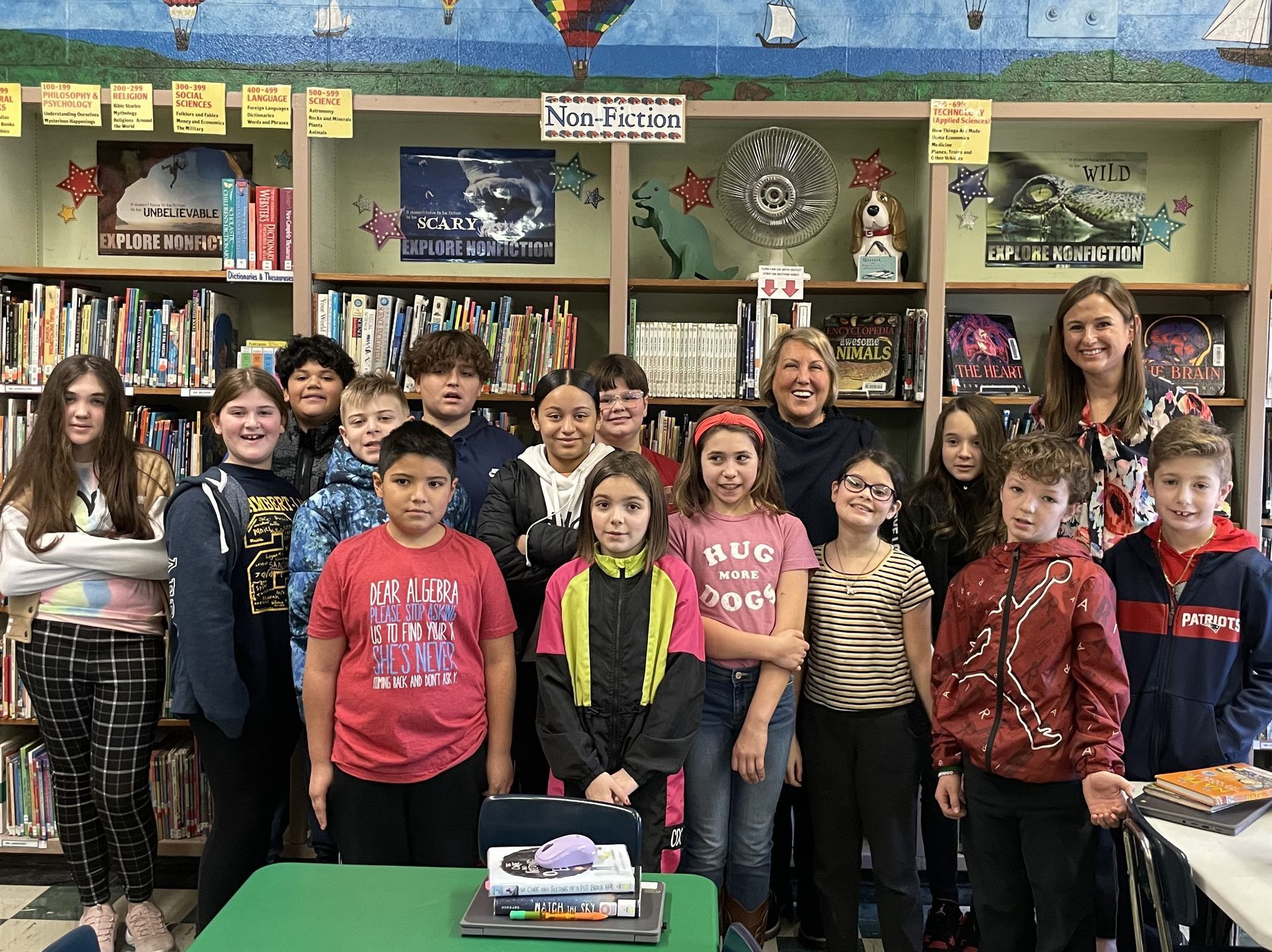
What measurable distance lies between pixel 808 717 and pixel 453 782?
0.82 meters

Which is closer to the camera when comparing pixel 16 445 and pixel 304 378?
pixel 304 378

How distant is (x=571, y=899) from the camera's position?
133 cm

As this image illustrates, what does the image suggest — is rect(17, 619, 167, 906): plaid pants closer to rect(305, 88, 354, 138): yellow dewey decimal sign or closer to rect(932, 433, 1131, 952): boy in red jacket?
rect(305, 88, 354, 138): yellow dewey decimal sign

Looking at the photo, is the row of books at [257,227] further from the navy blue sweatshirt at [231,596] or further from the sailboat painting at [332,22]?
the navy blue sweatshirt at [231,596]

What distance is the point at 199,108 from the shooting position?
305 centimetres

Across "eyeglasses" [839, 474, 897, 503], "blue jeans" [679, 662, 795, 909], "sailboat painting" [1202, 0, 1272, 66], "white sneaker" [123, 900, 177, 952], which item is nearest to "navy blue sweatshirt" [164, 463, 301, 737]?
"white sneaker" [123, 900, 177, 952]

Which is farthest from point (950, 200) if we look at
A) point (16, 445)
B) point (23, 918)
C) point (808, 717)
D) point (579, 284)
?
point (23, 918)

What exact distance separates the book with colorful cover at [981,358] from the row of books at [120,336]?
7.85 ft

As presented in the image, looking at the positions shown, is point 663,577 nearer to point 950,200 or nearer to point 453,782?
point 453,782

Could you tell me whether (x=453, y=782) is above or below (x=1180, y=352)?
below

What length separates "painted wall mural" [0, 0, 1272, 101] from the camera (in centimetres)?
329

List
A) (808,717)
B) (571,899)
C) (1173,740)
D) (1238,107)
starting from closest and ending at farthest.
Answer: (571,899)
(1173,740)
(808,717)
(1238,107)

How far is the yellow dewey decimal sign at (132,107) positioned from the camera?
3059 millimetres

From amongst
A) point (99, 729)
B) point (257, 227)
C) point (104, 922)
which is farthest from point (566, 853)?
point (257, 227)
